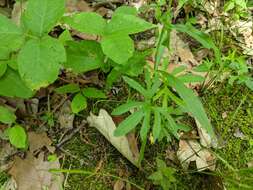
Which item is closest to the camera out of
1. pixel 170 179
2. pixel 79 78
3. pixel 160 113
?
pixel 160 113

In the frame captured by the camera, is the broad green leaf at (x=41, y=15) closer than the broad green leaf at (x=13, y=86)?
Yes

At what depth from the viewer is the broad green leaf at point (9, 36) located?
1.58 metres

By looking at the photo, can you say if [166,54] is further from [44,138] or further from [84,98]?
[44,138]

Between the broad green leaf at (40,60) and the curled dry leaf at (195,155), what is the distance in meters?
0.83

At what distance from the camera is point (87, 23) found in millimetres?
1717

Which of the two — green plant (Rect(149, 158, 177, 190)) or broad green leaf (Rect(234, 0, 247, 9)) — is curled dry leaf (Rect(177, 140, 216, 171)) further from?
broad green leaf (Rect(234, 0, 247, 9))

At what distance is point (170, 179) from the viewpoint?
1.86 metres

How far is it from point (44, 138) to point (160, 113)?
643mm

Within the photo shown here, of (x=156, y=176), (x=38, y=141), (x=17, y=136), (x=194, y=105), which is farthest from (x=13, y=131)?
(x=194, y=105)

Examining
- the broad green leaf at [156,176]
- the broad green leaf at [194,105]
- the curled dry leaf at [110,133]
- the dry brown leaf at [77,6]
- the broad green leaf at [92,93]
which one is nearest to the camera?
the broad green leaf at [194,105]

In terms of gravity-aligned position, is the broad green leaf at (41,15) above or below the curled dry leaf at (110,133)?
above

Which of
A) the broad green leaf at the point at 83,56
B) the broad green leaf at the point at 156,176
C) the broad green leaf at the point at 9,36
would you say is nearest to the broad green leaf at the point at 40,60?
the broad green leaf at the point at 9,36

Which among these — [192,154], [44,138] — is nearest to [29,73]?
[44,138]

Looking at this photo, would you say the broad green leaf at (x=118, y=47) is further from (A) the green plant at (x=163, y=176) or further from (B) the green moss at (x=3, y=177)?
(B) the green moss at (x=3, y=177)
